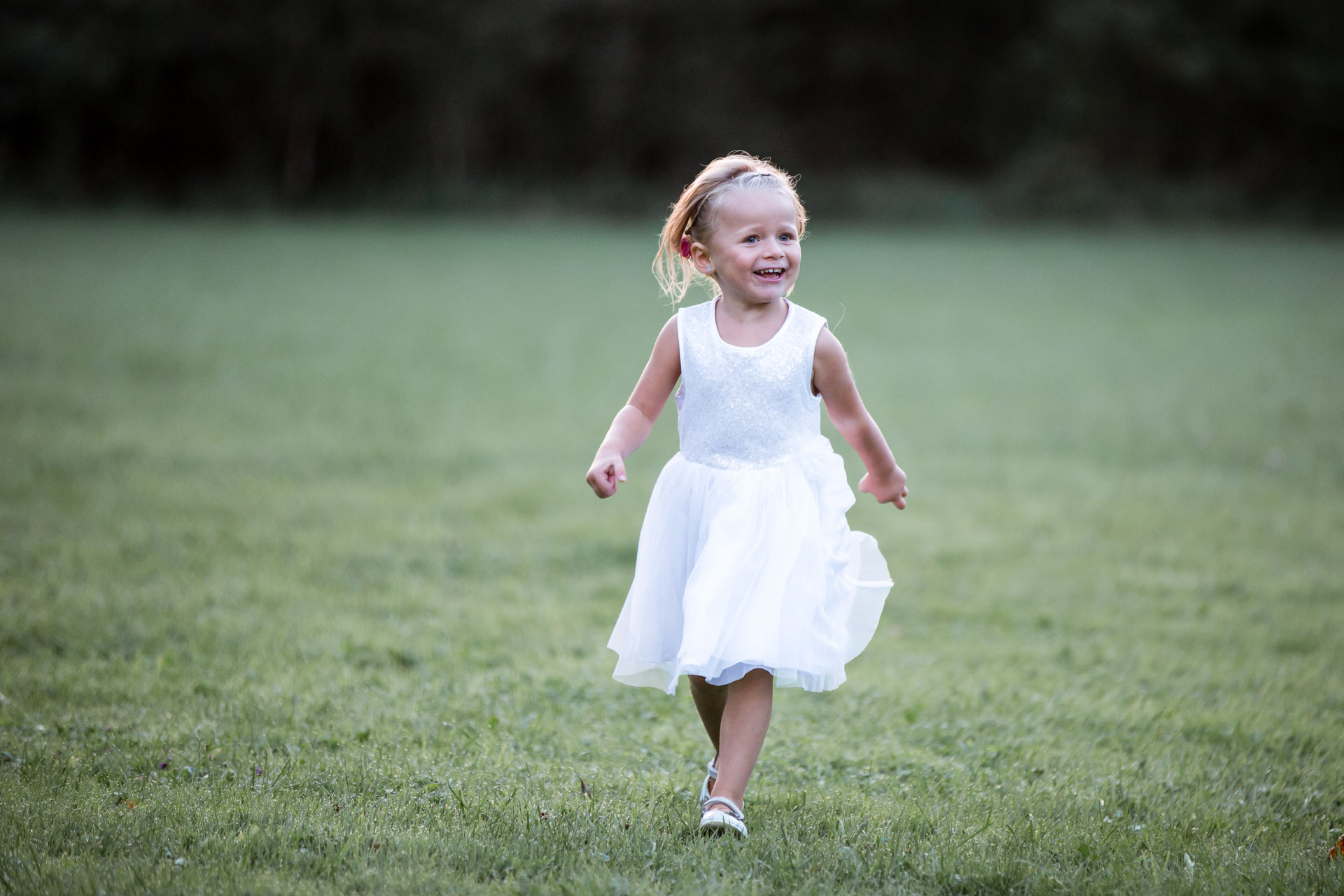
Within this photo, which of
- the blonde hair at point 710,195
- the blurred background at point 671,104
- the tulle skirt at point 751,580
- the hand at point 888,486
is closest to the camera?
the tulle skirt at point 751,580

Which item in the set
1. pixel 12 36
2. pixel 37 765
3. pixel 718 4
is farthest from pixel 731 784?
pixel 718 4

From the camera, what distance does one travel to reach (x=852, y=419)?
3.13m

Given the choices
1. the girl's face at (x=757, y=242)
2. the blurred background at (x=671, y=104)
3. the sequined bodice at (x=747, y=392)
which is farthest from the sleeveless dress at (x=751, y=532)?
the blurred background at (x=671, y=104)

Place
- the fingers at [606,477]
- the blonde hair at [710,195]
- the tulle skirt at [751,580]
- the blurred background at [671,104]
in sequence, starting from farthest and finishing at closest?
the blurred background at [671,104]
the blonde hair at [710,195]
the fingers at [606,477]
the tulle skirt at [751,580]

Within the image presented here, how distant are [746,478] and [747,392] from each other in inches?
8.6

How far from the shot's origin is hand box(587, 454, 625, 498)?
9.76 feet

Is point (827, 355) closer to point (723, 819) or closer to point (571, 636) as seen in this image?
point (723, 819)

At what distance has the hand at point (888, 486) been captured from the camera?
3180 millimetres

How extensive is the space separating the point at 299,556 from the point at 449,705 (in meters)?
2.16

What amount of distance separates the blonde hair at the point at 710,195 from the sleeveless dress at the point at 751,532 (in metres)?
0.19

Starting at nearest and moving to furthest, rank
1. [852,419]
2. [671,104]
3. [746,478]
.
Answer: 1. [746,478]
2. [852,419]
3. [671,104]

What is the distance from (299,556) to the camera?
19.1ft

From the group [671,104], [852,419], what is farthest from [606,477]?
[671,104]

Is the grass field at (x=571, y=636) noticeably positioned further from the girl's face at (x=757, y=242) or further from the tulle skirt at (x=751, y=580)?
the girl's face at (x=757, y=242)
